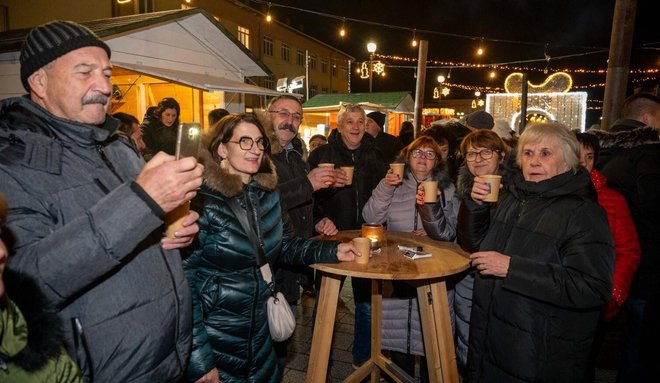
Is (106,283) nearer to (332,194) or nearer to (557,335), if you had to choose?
(557,335)

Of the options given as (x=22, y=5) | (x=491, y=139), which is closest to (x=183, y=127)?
(x=491, y=139)

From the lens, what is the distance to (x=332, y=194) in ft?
14.9

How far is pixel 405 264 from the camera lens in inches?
107

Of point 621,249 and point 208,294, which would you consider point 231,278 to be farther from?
point 621,249

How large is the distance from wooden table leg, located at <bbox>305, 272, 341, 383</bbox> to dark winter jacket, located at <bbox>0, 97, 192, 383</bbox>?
50.8 inches

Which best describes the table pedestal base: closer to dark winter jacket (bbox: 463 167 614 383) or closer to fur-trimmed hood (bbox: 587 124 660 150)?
dark winter jacket (bbox: 463 167 614 383)

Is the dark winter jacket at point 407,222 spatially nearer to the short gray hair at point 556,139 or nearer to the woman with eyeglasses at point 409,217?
the woman with eyeglasses at point 409,217

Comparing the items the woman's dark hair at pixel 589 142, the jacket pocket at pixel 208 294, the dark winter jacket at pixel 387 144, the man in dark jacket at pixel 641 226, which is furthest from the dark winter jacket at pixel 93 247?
the dark winter jacket at pixel 387 144

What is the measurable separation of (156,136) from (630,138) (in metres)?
6.76

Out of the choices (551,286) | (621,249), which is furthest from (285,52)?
(551,286)

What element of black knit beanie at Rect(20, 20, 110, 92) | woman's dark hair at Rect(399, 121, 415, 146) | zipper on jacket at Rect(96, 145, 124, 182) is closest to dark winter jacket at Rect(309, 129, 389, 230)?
zipper on jacket at Rect(96, 145, 124, 182)

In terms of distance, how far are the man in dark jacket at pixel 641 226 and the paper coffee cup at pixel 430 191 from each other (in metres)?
1.72

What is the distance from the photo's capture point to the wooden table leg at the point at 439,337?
9.71 ft

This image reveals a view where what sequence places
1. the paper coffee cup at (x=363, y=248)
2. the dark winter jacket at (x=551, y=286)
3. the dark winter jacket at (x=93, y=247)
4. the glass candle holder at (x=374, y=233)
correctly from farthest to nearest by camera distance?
the glass candle holder at (x=374, y=233) → the paper coffee cup at (x=363, y=248) → the dark winter jacket at (x=551, y=286) → the dark winter jacket at (x=93, y=247)
